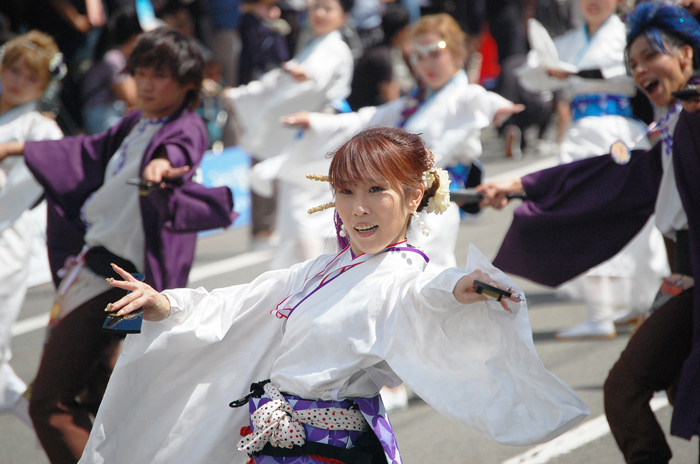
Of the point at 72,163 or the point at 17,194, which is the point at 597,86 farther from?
the point at 17,194

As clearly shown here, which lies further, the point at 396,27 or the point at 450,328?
the point at 396,27

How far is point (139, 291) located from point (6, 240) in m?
2.37

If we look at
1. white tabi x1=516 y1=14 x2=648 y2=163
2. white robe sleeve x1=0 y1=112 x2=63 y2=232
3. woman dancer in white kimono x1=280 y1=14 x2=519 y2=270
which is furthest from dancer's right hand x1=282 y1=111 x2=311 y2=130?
white tabi x1=516 y1=14 x2=648 y2=163

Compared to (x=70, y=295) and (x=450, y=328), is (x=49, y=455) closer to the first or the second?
(x=70, y=295)

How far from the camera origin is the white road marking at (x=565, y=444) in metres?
3.47

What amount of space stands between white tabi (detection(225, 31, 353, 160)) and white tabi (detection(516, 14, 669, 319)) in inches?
61.6

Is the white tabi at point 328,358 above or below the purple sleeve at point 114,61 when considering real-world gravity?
above

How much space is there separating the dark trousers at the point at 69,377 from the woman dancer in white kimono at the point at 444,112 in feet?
5.77

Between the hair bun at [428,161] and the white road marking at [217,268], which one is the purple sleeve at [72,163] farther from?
the white road marking at [217,268]

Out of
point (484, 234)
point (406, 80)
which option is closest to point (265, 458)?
point (484, 234)

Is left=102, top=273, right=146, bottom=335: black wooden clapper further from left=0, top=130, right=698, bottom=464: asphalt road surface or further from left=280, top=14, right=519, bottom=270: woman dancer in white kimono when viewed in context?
left=280, top=14, right=519, bottom=270: woman dancer in white kimono

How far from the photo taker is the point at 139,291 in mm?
2291

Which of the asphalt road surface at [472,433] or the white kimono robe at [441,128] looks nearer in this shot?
the asphalt road surface at [472,433]

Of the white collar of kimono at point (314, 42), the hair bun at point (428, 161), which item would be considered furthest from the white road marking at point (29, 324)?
the hair bun at point (428, 161)
